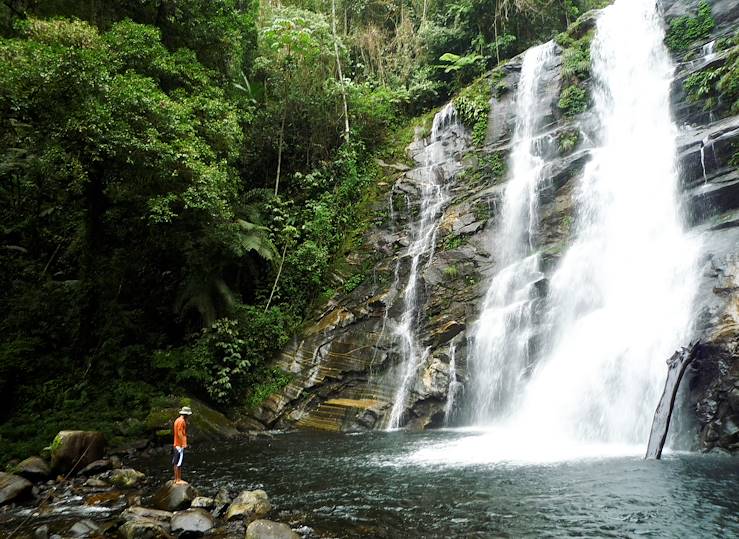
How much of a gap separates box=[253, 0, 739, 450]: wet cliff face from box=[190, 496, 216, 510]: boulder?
6568mm

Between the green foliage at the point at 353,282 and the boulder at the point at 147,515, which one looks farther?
the green foliage at the point at 353,282

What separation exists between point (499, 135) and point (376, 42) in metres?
10.0

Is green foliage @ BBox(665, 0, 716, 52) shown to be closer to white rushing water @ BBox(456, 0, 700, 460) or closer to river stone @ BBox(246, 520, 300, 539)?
white rushing water @ BBox(456, 0, 700, 460)

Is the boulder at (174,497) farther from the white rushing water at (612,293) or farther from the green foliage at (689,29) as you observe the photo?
the green foliage at (689,29)

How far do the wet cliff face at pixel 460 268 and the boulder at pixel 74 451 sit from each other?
Answer: 16.1ft

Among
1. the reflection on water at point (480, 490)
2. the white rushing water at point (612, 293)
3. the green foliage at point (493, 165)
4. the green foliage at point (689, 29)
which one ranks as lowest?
the reflection on water at point (480, 490)

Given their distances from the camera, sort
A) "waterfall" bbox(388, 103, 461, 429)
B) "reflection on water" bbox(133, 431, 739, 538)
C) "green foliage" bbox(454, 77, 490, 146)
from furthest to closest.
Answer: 1. "green foliage" bbox(454, 77, 490, 146)
2. "waterfall" bbox(388, 103, 461, 429)
3. "reflection on water" bbox(133, 431, 739, 538)

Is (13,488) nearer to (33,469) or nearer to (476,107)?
(33,469)

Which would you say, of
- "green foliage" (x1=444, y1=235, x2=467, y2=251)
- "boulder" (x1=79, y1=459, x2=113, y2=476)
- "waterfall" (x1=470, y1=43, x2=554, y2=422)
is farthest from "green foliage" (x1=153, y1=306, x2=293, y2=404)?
"waterfall" (x1=470, y1=43, x2=554, y2=422)

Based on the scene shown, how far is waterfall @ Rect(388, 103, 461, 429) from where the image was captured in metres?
13.5

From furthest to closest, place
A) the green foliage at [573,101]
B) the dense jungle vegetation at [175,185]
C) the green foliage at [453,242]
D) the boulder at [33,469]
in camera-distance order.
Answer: the green foliage at [573,101] < the green foliage at [453,242] < the dense jungle vegetation at [175,185] < the boulder at [33,469]

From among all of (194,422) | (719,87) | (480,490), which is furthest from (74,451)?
(719,87)

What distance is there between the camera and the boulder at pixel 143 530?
5504 millimetres

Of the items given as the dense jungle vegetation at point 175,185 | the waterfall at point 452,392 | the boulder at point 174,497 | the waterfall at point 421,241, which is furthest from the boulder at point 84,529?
the waterfall at point 452,392
